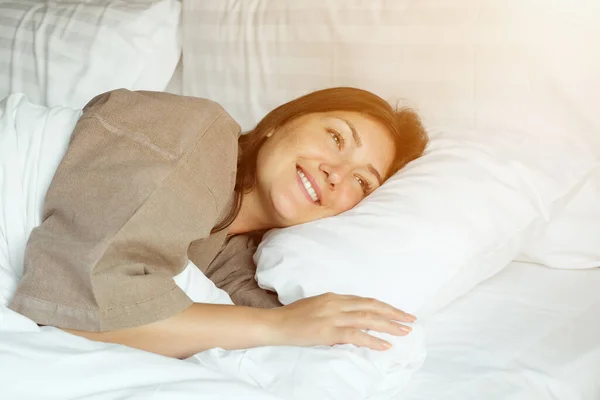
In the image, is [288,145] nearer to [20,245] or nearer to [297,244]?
[297,244]

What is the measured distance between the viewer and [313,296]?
1106 millimetres

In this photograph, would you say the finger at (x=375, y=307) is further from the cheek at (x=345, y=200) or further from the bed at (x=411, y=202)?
the cheek at (x=345, y=200)

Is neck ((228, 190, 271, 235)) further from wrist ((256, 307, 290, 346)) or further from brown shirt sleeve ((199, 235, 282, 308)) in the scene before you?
wrist ((256, 307, 290, 346))

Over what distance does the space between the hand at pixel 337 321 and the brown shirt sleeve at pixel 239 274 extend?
0.62ft

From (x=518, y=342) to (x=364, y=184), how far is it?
382mm

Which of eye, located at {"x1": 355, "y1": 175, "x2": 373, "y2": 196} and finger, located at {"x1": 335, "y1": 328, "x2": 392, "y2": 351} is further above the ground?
eye, located at {"x1": 355, "y1": 175, "x2": 373, "y2": 196}

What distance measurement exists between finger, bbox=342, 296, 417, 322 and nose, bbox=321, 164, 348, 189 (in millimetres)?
269

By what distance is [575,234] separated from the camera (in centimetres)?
136

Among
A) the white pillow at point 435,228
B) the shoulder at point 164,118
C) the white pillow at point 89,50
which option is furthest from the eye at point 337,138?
the white pillow at point 89,50

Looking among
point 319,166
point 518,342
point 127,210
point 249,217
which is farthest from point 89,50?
point 518,342

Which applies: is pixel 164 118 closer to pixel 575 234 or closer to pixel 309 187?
pixel 309 187

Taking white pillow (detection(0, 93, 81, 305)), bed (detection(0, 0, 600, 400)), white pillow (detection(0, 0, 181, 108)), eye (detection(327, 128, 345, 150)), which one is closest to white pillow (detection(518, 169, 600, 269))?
bed (detection(0, 0, 600, 400))

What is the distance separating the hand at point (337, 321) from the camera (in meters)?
1.03

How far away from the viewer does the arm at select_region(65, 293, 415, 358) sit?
101cm
